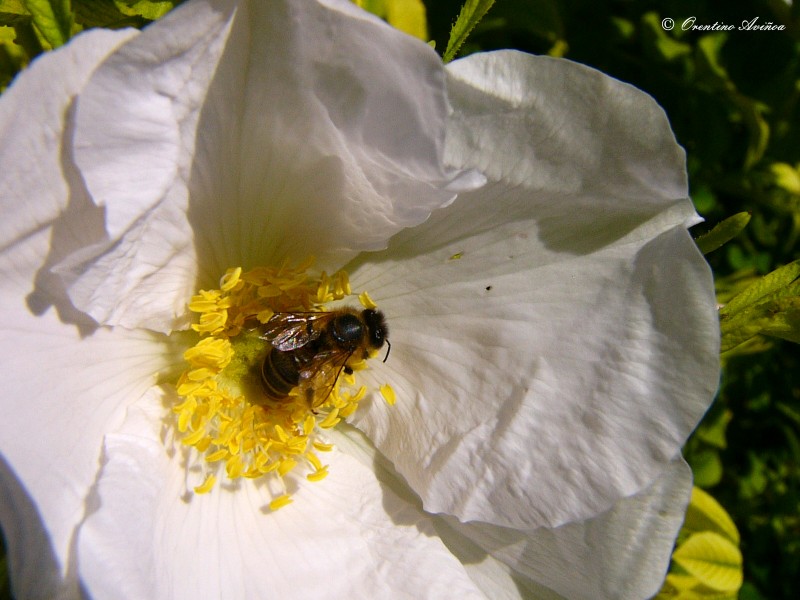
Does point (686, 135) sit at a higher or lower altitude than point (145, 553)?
higher

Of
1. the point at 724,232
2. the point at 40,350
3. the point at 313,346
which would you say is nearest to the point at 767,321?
the point at 724,232

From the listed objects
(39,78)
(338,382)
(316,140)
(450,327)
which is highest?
(39,78)

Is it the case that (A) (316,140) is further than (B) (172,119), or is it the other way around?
(A) (316,140)

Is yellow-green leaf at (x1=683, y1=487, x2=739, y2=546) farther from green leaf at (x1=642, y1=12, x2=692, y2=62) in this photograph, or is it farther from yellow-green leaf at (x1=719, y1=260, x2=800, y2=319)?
green leaf at (x1=642, y1=12, x2=692, y2=62)

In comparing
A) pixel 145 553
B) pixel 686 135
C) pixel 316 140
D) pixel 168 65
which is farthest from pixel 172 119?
pixel 686 135

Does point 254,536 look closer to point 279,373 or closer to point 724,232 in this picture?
point 279,373

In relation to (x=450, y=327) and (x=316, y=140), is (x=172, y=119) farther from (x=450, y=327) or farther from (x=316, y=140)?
(x=450, y=327)
